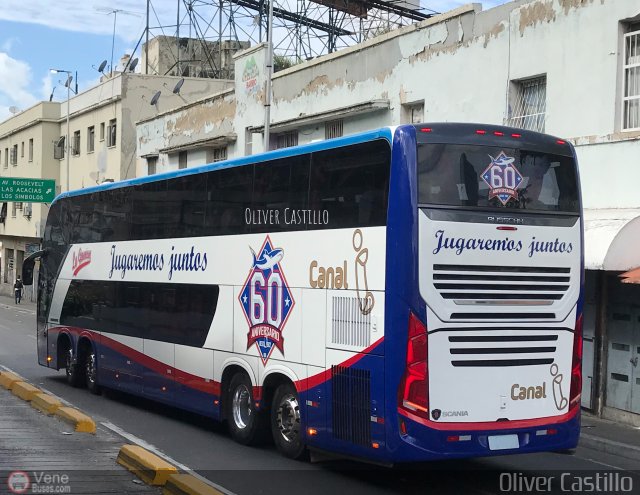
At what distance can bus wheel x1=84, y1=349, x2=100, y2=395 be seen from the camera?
56.6 feet

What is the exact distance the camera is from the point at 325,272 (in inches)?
406

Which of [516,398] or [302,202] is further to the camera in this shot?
[302,202]

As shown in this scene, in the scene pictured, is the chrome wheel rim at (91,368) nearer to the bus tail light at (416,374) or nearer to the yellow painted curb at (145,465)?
the yellow painted curb at (145,465)

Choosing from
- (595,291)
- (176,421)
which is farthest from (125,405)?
(595,291)

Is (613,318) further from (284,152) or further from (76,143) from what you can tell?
(76,143)

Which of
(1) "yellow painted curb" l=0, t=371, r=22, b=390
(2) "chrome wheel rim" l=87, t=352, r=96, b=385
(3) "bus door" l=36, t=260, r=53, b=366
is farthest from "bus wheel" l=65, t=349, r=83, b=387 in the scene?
(1) "yellow painted curb" l=0, t=371, r=22, b=390

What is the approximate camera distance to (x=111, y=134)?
4409cm

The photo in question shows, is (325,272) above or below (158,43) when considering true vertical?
below

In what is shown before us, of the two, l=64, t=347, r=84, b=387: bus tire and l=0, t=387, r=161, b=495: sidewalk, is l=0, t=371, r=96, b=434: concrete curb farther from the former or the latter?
l=64, t=347, r=84, b=387: bus tire

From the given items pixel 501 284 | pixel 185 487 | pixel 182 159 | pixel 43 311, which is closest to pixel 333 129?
pixel 43 311

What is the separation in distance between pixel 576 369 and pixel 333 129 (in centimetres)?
1401

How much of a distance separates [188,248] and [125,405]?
408 cm

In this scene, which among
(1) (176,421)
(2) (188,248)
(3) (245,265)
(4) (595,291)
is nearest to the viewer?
(3) (245,265)

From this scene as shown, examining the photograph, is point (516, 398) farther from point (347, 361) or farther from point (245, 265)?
point (245, 265)
